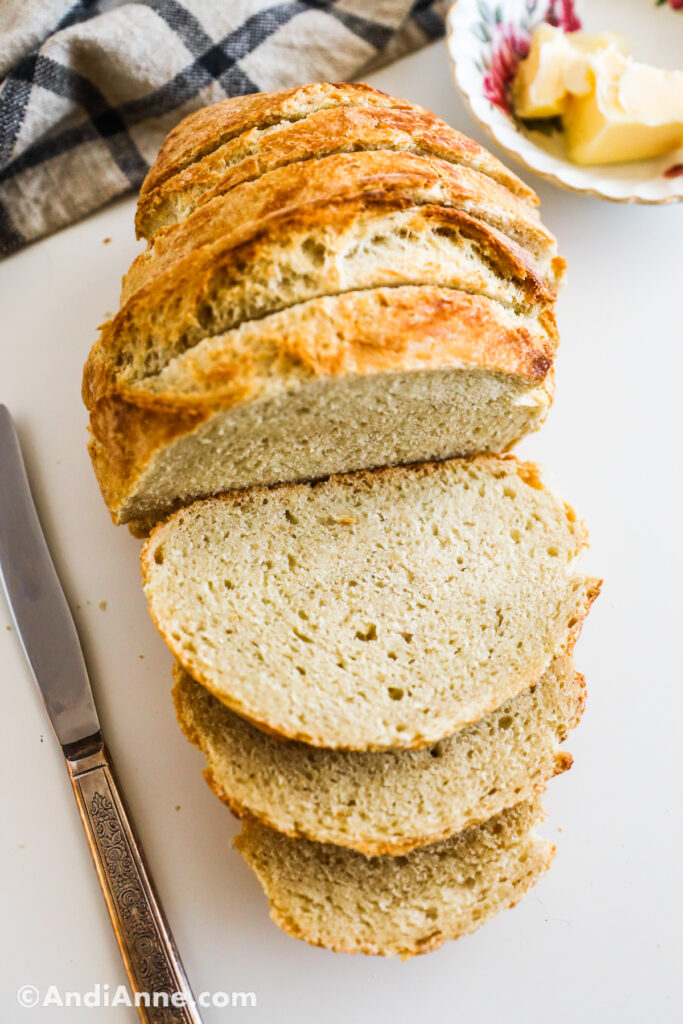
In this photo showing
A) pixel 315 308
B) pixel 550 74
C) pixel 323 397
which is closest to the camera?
pixel 315 308

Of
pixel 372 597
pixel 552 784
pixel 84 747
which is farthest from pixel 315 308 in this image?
pixel 552 784

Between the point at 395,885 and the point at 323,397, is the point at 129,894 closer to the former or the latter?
the point at 395,885

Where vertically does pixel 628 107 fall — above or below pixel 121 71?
below

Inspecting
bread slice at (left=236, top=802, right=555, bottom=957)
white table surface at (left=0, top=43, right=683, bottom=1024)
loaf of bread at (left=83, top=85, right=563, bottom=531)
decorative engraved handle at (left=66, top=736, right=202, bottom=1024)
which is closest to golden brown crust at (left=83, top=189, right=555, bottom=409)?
loaf of bread at (left=83, top=85, right=563, bottom=531)

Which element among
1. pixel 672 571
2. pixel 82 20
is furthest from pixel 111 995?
pixel 82 20

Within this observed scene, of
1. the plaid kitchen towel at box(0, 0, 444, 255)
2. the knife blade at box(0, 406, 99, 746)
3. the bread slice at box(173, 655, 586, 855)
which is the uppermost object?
the plaid kitchen towel at box(0, 0, 444, 255)

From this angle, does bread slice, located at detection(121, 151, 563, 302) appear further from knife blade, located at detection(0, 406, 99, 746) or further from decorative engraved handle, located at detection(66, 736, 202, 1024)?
decorative engraved handle, located at detection(66, 736, 202, 1024)

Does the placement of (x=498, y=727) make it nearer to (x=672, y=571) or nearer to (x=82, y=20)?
(x=672, y=571)
